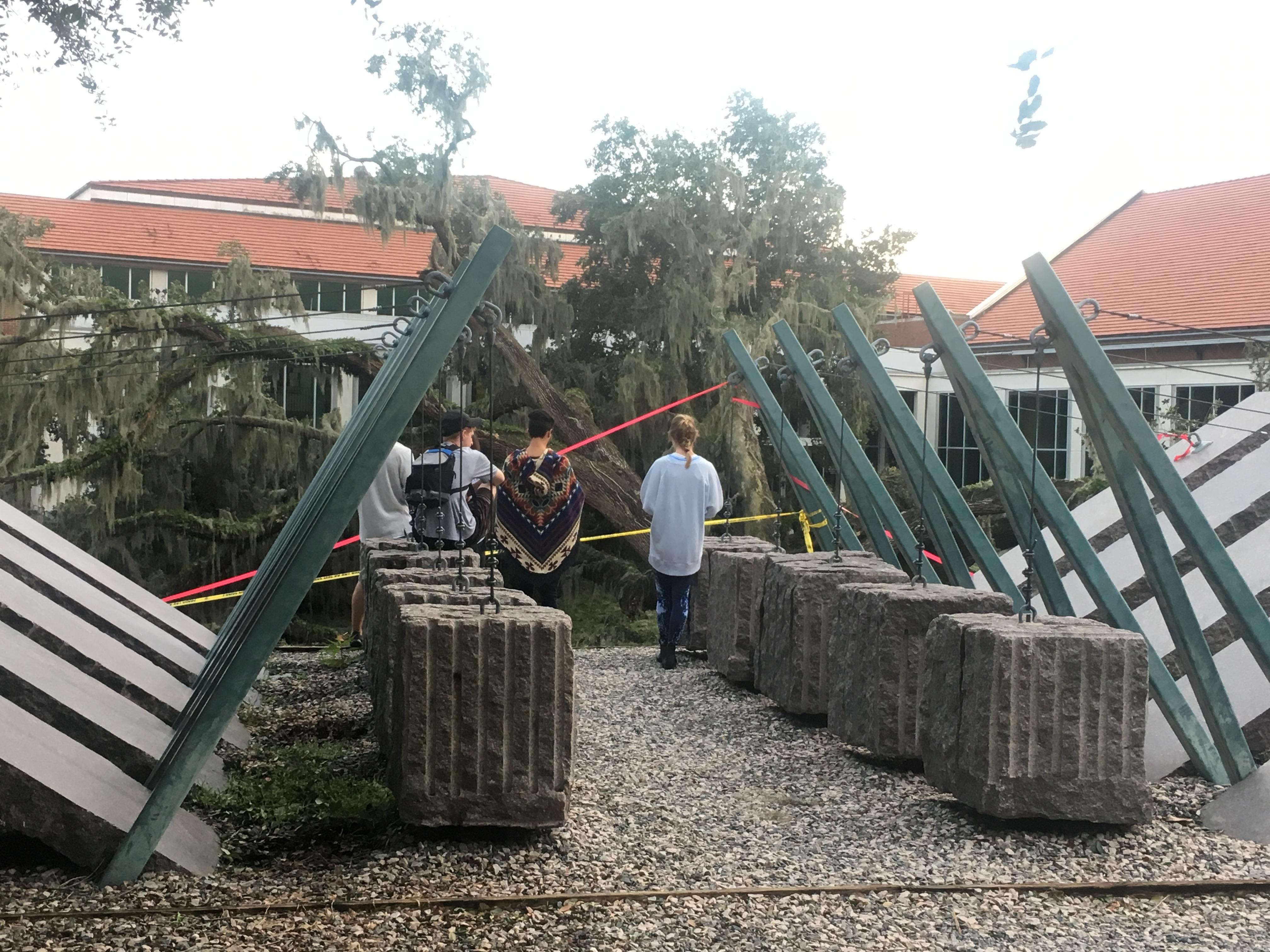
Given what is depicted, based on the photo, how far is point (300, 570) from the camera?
4359 mm

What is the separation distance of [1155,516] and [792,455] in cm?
470

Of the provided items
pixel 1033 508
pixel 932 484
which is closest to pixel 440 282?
pixel 1033 508

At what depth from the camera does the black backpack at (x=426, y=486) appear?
26.1 ft

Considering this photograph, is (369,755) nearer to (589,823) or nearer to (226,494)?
(589,823)

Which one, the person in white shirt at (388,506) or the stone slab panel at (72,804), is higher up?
the person in white shirt at (388,506)

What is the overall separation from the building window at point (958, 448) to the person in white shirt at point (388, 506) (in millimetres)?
16653

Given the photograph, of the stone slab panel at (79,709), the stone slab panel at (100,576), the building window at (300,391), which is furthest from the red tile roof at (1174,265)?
the stone slab panel at (79,709)

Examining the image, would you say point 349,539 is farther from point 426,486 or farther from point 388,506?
point 426,486

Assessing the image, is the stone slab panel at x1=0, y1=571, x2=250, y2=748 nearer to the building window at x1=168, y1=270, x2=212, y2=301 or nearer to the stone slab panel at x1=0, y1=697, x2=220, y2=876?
the stone slab panel at x1=0, y1=697, x2=220, y2=876

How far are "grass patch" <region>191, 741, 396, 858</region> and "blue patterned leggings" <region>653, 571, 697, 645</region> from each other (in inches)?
148

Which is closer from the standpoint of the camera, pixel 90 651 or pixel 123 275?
pixel 90 651

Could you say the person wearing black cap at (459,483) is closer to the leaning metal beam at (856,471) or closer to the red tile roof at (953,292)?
the leaning metal beam at (856,471)

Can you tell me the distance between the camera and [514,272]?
58.6 ft

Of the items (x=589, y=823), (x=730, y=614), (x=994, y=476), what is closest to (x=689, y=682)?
(x=730, y=614)
